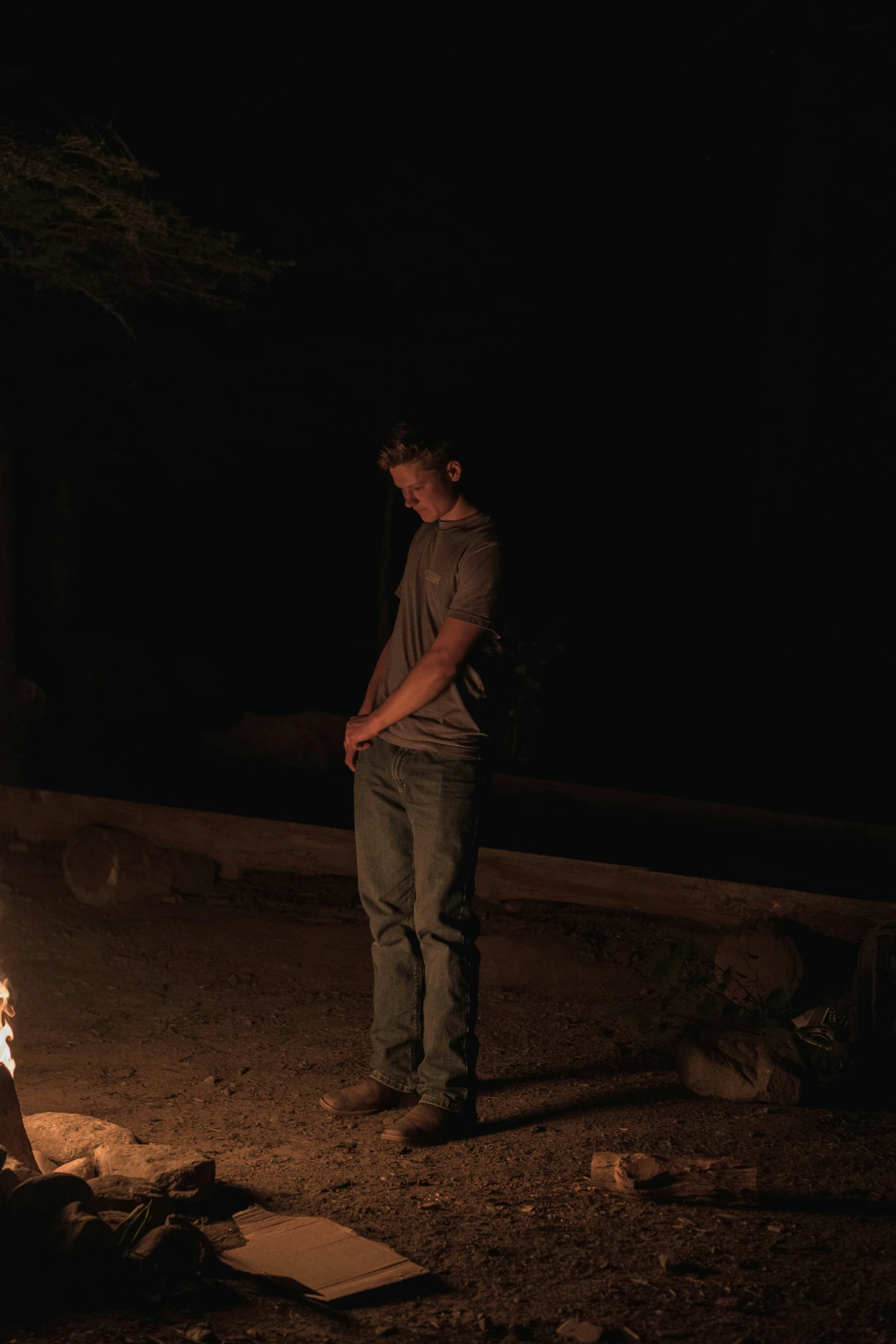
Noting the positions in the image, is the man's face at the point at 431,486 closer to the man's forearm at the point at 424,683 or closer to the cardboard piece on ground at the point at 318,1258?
the man's forearm at the point at 424,683

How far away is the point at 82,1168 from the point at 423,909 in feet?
3.80

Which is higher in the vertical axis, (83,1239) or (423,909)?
(423,909)

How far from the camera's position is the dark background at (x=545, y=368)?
1057 cm

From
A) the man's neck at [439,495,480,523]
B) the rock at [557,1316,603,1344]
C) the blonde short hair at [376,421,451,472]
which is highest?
the blonde short hair at [376,421,451,472]

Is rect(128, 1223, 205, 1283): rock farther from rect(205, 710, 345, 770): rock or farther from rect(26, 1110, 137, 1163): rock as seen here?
rect(205, 710, 345, 770): rock

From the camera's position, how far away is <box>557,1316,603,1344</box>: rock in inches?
101

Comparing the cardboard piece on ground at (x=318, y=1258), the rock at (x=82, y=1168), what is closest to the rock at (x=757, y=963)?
the cardboard piece on ground at (x=318, y=1258)

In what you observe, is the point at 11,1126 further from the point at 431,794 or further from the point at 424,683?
the point at 424,683

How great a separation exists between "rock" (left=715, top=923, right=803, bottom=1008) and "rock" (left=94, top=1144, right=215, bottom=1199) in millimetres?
2384

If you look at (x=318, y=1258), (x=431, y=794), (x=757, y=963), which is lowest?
(x=318, y=1258)

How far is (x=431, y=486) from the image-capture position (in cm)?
381

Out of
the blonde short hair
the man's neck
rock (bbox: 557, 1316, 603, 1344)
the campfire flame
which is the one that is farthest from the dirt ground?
the blonde short hair

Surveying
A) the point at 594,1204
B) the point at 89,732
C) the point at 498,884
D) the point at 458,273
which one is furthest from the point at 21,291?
the point at 594,1204

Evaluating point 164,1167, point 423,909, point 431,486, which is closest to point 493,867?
point 423,909
